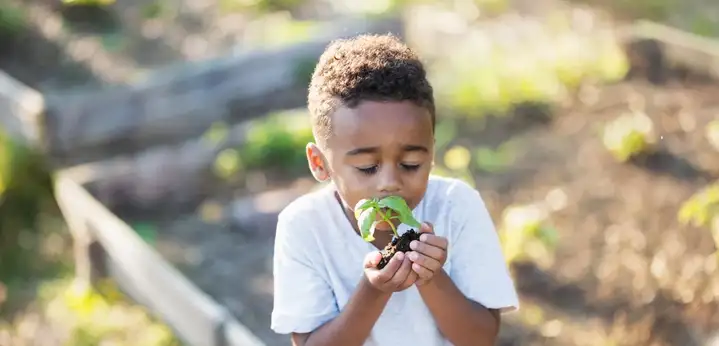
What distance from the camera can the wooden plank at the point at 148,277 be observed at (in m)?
3.71

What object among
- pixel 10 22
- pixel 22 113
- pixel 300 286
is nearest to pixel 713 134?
pixel 300 286

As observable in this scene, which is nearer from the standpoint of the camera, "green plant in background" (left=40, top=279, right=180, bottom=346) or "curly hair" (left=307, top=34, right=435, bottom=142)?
"curly hair" (left=307, top=34, right=435, bottom=142)

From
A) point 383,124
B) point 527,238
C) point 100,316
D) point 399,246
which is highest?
point 383,124

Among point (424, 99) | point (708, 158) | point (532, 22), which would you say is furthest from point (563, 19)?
point (424, 99)

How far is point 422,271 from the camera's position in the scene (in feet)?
6.34

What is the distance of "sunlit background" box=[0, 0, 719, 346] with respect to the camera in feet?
13.4

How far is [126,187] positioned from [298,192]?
0.91 meters

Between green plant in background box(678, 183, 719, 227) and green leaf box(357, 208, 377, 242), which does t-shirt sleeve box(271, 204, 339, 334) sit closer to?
green leaf box(357, 208, 377, 242)

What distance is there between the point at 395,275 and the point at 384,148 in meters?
0.26

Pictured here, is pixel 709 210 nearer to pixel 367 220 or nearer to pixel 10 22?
pixel 367 220

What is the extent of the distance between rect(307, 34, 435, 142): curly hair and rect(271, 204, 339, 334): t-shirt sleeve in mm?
232

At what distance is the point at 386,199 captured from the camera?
195 cm

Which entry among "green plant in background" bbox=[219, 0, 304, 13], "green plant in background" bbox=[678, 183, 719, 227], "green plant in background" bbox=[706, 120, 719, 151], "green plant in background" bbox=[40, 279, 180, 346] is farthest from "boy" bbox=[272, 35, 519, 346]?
"green plant in background" bbox=[219, 0, 304, 13]

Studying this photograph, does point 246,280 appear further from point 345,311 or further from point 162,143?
point 345,311
